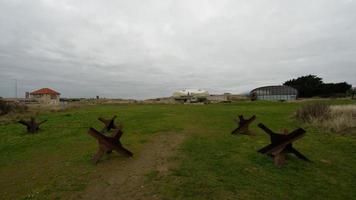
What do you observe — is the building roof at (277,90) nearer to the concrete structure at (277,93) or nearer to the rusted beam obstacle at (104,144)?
the concrete structure at (277,93)

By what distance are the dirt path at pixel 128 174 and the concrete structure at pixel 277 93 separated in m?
59.3

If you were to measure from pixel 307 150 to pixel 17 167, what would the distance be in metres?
9.72

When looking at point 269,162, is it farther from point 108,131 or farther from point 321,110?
point 321,110

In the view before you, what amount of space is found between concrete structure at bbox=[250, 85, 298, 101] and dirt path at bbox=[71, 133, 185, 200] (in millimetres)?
59312

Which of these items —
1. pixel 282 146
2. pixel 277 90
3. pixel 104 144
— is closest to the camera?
pixel 282 146

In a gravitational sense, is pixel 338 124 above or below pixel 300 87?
below

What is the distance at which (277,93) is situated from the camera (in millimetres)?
62156

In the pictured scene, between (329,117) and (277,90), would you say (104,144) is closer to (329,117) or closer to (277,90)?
(329,117)

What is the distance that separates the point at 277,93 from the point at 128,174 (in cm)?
6334

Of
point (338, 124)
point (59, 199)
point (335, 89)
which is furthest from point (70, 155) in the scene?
point (335, 89)

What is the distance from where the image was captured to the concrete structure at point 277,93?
60969 mm

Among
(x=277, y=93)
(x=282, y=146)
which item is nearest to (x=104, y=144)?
(x=282, y=146)

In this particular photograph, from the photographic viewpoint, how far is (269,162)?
667cm

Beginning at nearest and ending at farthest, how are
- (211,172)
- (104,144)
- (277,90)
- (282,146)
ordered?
(211,172) → (282,146) → (104,144) → (277,90)
